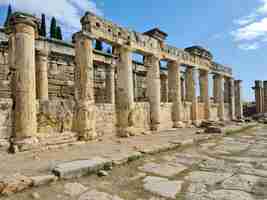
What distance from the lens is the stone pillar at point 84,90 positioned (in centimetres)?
799

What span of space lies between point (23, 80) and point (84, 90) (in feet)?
7.10

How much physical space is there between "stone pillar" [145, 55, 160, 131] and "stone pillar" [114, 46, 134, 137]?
1.77 metres

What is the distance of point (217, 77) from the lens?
17.7m

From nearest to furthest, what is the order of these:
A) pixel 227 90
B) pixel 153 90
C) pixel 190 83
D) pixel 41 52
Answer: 1. pixel 153 90
2. pixel 41 52
3. pixel 190 83
4. pixel 227 90

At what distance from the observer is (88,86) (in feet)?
27.1

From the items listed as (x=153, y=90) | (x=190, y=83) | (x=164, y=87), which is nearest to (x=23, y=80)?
(x=153, y=90)

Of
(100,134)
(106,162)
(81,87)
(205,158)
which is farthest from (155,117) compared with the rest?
(106,162)

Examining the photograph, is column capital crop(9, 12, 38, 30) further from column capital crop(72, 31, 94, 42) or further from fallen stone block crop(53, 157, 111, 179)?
fallen stone block crop(53, 157, 111, 179)

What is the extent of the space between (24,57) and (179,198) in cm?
587

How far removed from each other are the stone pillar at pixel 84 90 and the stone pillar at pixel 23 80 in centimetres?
166

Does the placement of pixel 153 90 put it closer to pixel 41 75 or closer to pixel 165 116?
pixel 165 116

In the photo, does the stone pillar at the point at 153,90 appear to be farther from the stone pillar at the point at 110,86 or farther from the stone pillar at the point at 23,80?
the stone pillar at the point at 23,80

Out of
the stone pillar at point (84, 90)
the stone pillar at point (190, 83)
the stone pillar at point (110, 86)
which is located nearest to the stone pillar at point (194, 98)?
the stone pillar at point (190, 83)

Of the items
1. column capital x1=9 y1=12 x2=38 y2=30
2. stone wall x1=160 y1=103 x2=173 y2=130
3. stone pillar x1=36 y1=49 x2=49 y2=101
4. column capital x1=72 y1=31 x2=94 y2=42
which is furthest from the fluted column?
column capital x1=9 y1=12 x2=38 y2=30
